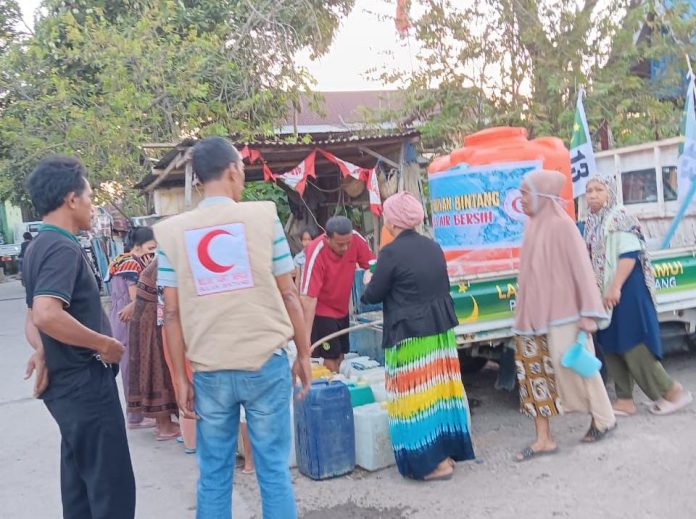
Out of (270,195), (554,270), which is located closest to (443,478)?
(554,270)

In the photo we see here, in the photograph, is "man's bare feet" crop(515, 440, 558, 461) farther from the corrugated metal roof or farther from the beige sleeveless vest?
the corrugated metal roof

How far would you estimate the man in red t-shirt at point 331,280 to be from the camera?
4.82 meters

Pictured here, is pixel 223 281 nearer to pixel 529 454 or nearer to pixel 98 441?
pixel 98 441

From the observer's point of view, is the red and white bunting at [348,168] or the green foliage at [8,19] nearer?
the red and white bunting at [348,168]

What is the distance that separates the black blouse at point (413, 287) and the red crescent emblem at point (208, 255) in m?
1.44

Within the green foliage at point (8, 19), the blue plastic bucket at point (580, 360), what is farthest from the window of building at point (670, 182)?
the green foliage at point (8, 19)

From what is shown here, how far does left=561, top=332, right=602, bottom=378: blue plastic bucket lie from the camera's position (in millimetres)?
3865

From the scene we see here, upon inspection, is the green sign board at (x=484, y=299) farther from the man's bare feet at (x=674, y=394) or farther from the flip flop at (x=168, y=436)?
the flip flop at (x=168, y=436)

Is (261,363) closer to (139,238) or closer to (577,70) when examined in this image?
(139,238)

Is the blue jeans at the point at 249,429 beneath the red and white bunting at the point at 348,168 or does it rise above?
beneath

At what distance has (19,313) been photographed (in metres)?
14.8

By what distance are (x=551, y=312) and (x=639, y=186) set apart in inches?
145

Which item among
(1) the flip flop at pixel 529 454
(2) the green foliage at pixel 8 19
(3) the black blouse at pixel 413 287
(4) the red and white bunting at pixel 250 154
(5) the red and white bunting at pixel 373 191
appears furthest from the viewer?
(2) the green foliage at pixel 8 19

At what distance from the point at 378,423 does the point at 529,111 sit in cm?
732
